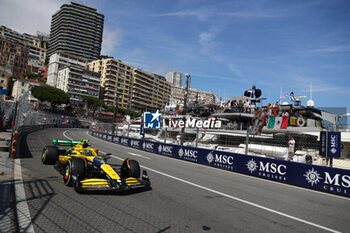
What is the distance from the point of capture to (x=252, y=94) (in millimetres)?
35969

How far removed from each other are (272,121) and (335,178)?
52.4 ft

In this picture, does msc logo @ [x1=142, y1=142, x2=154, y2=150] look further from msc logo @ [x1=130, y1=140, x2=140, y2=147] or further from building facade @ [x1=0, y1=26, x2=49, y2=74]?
building facade @ [x1=0, y1=26, x2=49, y2=74]

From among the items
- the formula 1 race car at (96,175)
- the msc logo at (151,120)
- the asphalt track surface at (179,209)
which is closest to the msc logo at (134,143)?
the msc logo at (151,120)

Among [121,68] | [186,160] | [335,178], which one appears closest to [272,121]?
[186,160]

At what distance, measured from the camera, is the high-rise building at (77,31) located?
5418 inches

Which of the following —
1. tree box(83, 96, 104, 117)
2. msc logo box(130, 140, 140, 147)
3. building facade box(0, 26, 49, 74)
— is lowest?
msc logo box(130, 140, 140, 147)

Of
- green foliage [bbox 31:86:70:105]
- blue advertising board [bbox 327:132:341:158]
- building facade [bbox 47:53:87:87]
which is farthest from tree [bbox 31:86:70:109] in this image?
blue advertising board [bbox 327:132:341:158]

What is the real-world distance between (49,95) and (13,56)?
44258 mm

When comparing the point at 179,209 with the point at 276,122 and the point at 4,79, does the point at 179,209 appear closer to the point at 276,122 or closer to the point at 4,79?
the point at 276,122

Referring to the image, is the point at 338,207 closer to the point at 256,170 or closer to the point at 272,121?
the point at 256,170

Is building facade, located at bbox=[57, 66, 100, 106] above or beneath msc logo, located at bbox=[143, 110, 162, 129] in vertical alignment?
above

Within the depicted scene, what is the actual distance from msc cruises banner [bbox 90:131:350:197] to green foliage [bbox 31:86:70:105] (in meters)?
73.9

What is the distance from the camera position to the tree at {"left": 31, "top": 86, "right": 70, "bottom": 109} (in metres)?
77.5

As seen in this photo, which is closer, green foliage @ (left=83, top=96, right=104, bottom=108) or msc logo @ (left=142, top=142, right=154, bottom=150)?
msc logo @ (left=142, top=142, right=154, bottom=150)
